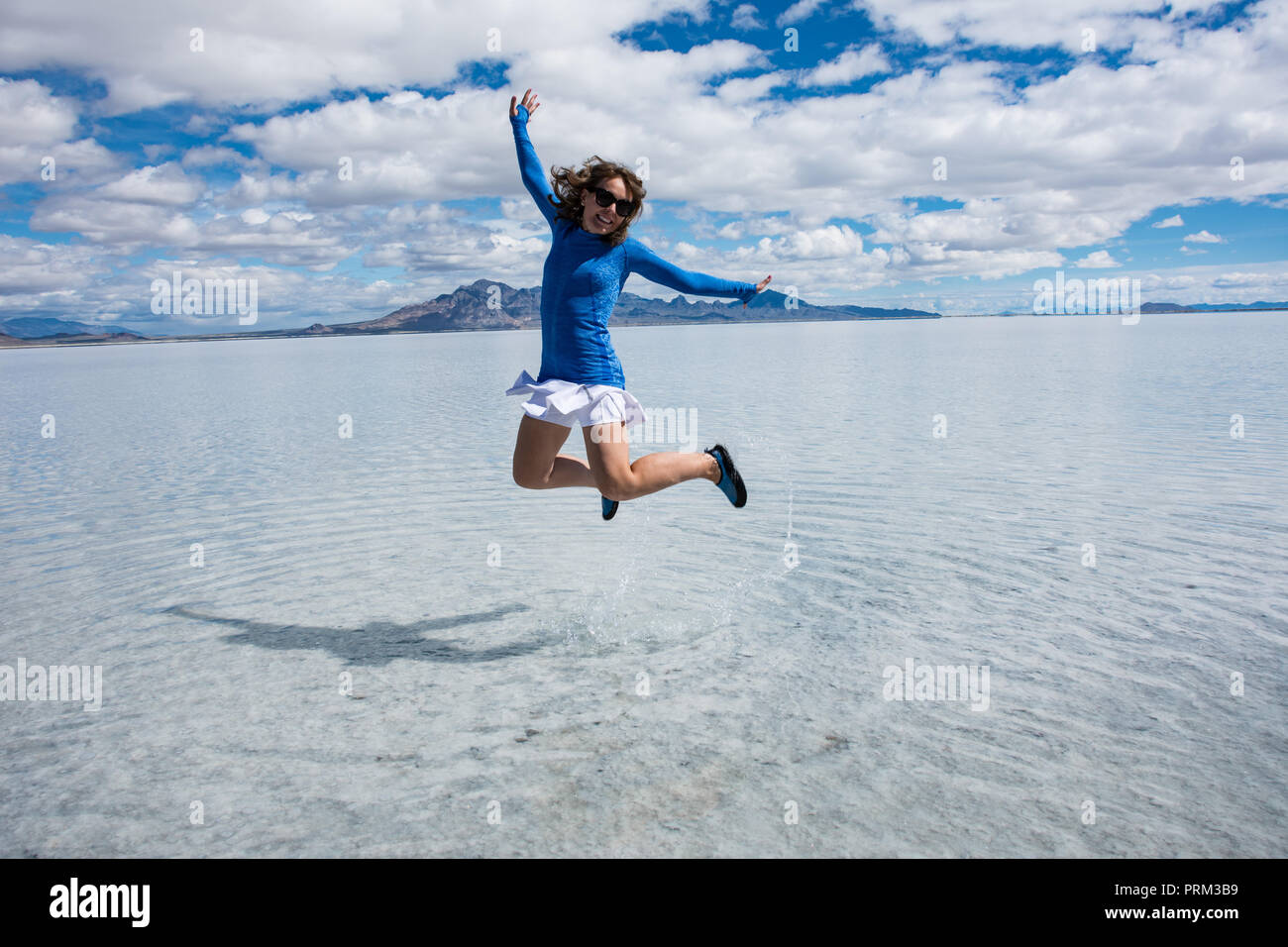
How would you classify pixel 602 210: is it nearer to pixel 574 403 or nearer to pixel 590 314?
pixel 590 314

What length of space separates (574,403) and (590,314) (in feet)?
2.12

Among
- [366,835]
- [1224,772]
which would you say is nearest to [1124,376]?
[1224,772]

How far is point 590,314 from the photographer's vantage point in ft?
17.4

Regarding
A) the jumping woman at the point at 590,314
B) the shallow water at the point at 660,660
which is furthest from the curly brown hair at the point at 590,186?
the shallow water at the point at 660,660

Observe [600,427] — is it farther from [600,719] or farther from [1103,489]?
[1103,489]

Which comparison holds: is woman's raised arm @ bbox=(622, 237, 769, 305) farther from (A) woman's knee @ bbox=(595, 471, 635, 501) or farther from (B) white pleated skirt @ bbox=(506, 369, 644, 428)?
(A) woman's knee @ bbox=(595, 471, 635, 501)

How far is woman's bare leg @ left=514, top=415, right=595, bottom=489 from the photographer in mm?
5438

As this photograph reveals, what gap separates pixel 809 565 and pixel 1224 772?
12.1 ft

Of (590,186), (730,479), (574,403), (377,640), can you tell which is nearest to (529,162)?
(590,186)

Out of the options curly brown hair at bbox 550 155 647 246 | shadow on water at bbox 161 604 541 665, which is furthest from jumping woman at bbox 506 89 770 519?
shadow on water at bbox 161 604 541 665

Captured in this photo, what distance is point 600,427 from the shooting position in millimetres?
5273

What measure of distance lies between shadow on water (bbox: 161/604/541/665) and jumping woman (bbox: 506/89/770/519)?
123 cm

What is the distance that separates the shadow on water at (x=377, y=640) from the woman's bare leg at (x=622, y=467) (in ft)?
3.99
